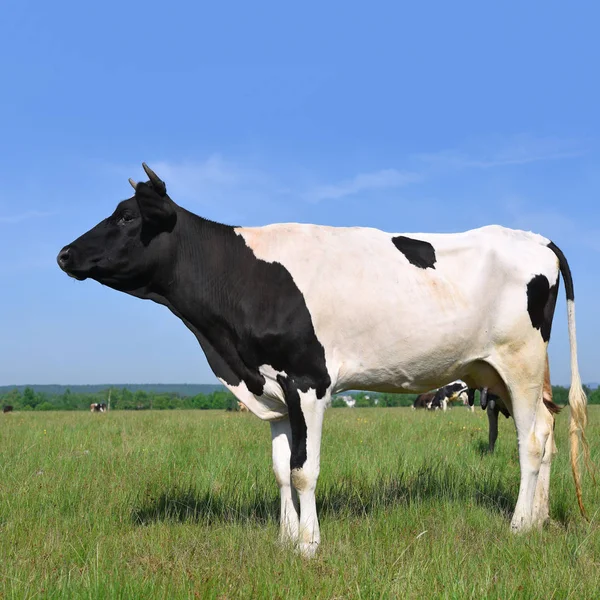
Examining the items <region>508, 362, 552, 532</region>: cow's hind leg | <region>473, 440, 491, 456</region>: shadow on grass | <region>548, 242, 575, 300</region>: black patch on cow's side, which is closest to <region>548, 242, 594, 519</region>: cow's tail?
<region>548, 242, 575, 300</region>: black patch on cow's side

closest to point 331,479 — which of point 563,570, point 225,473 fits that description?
point 225,473

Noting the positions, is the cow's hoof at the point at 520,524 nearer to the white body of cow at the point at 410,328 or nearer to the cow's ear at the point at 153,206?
the white body of cow at the point at 410,328

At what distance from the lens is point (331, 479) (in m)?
8.07

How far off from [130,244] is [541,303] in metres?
4.13

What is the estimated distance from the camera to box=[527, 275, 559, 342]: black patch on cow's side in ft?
22.3

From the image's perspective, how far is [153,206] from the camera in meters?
6.16

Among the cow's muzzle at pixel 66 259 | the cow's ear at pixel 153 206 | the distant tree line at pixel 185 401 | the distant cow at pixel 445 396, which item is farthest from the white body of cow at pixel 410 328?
the distant tree line at pixel 185 401

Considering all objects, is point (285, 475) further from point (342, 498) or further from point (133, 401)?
point (133, 401)

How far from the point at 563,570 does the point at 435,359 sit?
2172mm

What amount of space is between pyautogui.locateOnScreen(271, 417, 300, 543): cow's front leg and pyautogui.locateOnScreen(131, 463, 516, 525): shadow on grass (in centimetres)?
23

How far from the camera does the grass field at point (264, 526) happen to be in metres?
4.45

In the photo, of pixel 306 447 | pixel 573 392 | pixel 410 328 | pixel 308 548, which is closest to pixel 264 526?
pixel 308 548

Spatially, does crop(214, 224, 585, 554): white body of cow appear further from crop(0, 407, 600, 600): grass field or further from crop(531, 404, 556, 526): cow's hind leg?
crop(0, 407, 600, 600): grass field

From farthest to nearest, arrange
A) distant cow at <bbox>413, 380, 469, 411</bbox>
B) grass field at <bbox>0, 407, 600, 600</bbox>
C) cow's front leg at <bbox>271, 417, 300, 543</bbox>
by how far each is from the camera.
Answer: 1. distant cow at <bbox>413, 380, 469, 411</bbox>
2. cow's front leg at <bbox>271, 417, 300, 543</bbox>
3. grass field at <bbox>0, 407, 600, 600</bbox>
